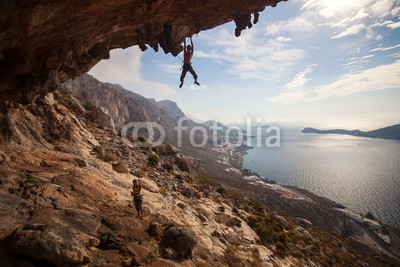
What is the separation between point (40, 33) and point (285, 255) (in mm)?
26781

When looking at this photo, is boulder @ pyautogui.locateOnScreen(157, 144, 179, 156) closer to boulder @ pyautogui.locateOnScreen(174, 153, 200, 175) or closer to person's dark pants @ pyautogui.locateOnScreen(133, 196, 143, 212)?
boulder @ pyautogui.locateOnScreen(174, 153, 200, 175)

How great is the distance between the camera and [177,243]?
1182cm

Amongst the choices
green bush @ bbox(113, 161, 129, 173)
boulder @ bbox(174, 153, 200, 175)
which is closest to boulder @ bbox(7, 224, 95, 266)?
green bush @ bbox(113, 161, 129, 173)

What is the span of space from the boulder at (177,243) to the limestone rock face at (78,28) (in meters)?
10.8

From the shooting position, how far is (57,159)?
1568cm

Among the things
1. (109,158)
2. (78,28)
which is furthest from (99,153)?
(78,28)

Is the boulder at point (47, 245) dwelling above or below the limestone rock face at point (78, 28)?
below

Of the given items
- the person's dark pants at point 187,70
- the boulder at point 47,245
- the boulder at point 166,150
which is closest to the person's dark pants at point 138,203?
the boulder at point 47,245

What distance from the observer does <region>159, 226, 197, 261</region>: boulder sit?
37.4ft

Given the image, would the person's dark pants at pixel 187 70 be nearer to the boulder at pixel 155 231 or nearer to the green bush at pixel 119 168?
the boulder at pixel 155 231

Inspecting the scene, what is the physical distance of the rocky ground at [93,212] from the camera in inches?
338

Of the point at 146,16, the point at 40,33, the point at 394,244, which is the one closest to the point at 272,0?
the point at 146,16

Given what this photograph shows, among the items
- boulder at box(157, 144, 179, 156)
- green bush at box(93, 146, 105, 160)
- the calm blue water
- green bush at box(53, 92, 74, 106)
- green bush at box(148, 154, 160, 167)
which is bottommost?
the calm blue water

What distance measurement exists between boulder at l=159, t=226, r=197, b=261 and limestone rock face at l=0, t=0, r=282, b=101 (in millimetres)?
10840
